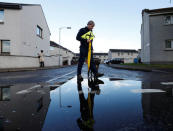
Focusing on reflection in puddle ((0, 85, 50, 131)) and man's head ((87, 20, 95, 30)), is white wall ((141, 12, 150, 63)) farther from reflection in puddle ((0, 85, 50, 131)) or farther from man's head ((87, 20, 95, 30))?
reflection in puddle ((0, 85, 50, 131))

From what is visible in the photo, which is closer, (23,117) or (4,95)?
(23,117)

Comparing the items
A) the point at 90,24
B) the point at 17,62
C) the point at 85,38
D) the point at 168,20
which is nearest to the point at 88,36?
the point at 85,38

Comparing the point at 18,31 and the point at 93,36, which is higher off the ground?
the point at 18,31

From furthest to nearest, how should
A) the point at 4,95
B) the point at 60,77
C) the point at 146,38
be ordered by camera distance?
the point at 146,38 → the point at 60,77 → the point at 4,95

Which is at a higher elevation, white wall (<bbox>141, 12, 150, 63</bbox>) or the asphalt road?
white wall (<bbox>141, 12, 150, 63</bbox>)

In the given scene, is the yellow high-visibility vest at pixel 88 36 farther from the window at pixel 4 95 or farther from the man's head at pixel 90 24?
the window at pixel 4 95

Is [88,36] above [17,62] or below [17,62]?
above

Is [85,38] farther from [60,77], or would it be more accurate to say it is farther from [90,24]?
[60,77]

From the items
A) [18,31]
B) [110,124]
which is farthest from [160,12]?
[110,124]

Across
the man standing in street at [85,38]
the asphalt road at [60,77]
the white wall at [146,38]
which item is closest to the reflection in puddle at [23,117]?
the man standing in street at [85,38]

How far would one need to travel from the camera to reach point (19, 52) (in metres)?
15.0

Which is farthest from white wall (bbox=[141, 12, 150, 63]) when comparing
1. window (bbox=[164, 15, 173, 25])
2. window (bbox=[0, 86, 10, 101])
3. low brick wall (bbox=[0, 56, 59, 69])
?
window (bbox=[0, 86, 10, 101])

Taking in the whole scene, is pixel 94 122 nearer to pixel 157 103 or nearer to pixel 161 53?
pixel 157 103

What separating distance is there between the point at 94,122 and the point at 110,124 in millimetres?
164
